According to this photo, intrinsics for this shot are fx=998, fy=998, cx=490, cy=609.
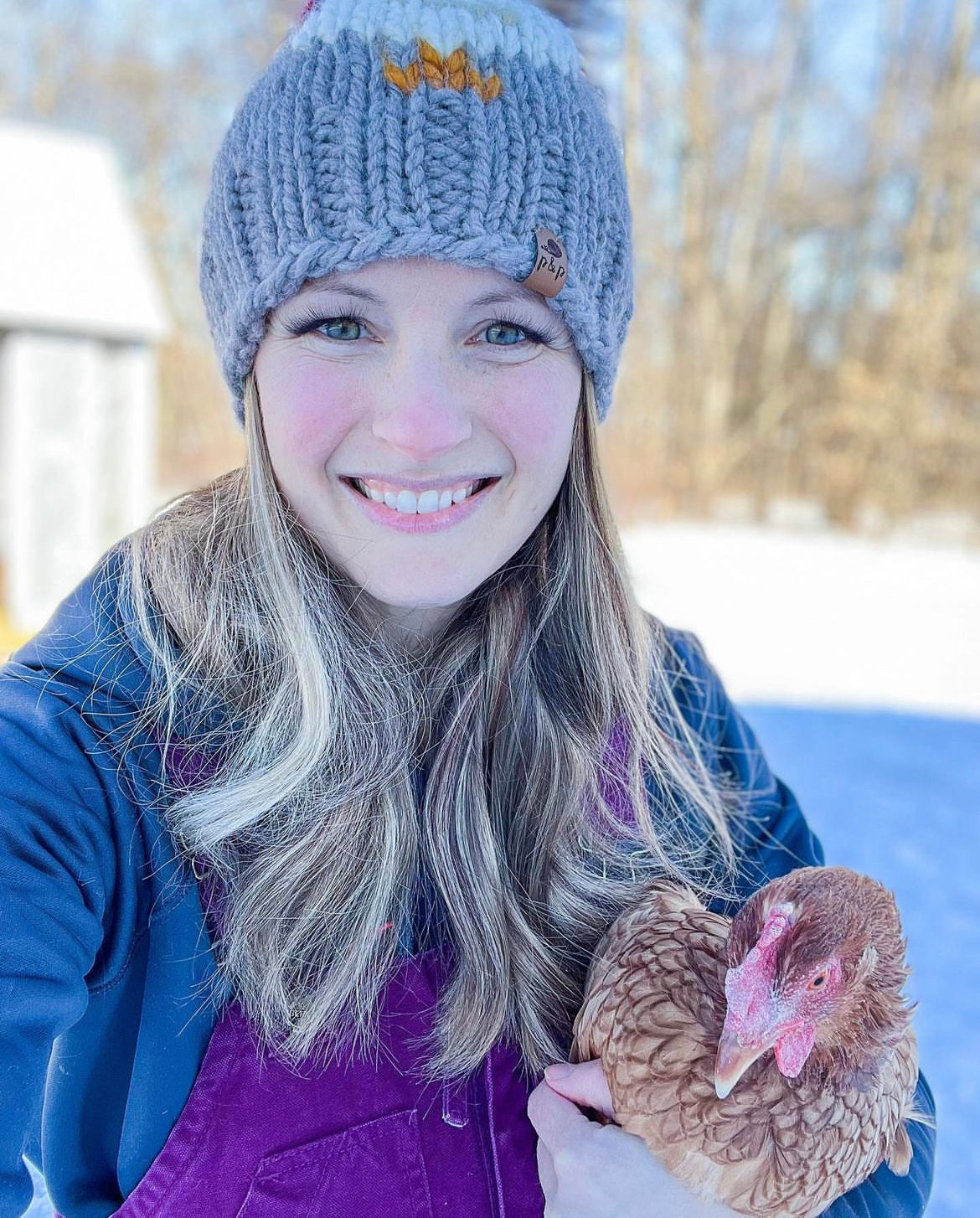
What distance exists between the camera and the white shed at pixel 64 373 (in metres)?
4.02

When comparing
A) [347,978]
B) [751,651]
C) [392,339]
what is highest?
[392,339]

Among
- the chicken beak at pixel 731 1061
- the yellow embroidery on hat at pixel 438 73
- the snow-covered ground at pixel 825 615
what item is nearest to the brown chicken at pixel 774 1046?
the chicken beak at pixel 731 1061

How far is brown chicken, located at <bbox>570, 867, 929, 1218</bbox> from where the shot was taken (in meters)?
0.92

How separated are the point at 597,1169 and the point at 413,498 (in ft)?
2.26

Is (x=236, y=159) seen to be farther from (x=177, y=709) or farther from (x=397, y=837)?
(x=397, y=837)

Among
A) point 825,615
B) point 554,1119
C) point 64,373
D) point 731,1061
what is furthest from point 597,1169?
point 825,615

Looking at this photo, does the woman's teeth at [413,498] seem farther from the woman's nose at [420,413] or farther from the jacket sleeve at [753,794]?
the jacket sleeve at [753,794]

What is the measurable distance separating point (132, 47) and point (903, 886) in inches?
460

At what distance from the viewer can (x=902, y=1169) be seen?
109cm

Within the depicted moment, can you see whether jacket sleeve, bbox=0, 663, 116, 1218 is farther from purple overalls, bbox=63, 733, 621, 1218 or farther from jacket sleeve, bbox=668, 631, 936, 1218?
jacket sleeve, bbox=668, 631, 936, 1218

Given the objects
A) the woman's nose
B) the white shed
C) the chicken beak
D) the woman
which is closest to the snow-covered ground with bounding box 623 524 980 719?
the white shed

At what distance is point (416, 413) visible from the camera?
995 millimetres

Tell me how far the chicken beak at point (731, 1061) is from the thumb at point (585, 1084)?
5.4 inches

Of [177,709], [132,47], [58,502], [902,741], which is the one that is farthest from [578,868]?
[132,47]
